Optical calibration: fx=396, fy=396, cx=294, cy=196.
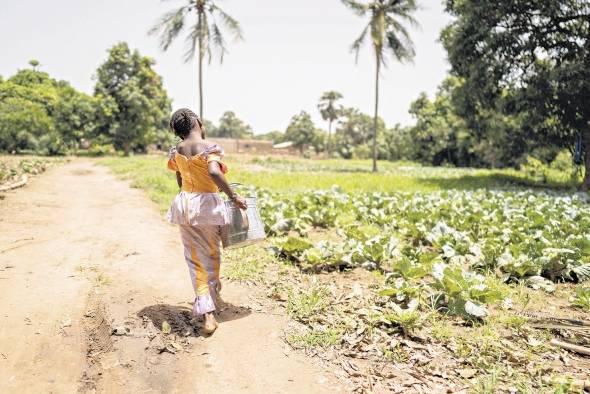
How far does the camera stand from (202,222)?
3.59 metres

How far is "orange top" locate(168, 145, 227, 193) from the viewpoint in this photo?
3.51 m

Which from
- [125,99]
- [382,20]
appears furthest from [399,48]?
[125,99]

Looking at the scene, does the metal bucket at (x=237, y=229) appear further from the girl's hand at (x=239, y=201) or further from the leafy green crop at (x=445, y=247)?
the leafy green crop at (x=445, y=247)

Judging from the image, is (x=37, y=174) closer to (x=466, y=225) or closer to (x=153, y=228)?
(x=153, y=228)

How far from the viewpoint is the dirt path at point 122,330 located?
2.89 meters

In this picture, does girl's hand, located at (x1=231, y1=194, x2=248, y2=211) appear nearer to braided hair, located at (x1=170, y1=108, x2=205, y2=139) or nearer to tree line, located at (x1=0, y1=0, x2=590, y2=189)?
braided hair, located at (x1=170, y1=108, x2=205, y2=139)

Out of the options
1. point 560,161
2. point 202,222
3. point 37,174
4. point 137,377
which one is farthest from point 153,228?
point 560,161

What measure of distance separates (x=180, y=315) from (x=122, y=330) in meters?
0.58

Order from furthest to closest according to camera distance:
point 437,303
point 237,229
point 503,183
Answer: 1. point 503,183
2. point 437,303
3. point 237,229

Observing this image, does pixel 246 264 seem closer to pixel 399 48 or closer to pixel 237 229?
pixel 237 229

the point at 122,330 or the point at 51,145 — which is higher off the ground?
the point at 51,145

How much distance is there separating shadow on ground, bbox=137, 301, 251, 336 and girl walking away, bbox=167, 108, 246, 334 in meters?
0.21

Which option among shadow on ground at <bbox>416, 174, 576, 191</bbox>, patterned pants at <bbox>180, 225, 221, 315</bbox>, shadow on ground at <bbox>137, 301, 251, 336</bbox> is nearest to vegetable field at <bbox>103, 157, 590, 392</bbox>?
shadow on ground at <bbox>137, 301, 251, 336</bbox>

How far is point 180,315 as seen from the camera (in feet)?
12.9
